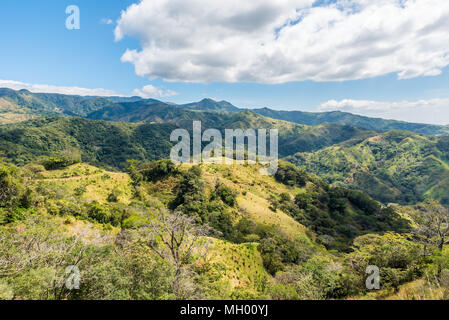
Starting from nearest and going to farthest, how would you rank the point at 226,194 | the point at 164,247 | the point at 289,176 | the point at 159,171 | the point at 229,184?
1. the point at 164,247
2. the point at 226,194
3. the point at 159,171
4. the point at 229,184
5. the point at 289,176

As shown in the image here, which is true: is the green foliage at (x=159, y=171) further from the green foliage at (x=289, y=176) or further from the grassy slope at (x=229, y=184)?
the green foliage at (x=289, y=176)

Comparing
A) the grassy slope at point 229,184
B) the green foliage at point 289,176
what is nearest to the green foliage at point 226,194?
the grassy slope at point 229,184

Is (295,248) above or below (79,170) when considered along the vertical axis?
below

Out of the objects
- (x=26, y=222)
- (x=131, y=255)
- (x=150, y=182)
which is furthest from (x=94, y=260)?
(x=150, y=182)

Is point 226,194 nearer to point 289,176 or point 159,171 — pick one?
point 159,171

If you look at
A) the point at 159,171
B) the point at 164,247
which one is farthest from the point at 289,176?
the point at 164,247

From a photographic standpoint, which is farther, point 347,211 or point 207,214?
point 347,211

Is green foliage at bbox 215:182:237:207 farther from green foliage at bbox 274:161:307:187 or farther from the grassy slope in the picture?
green foliage at bbox 274:161:307:187

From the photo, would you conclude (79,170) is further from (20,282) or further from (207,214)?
(20,282)

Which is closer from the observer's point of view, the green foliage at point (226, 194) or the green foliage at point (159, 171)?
the green foliage at point (226, 194)

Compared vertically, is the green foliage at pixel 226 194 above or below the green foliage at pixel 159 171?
below
